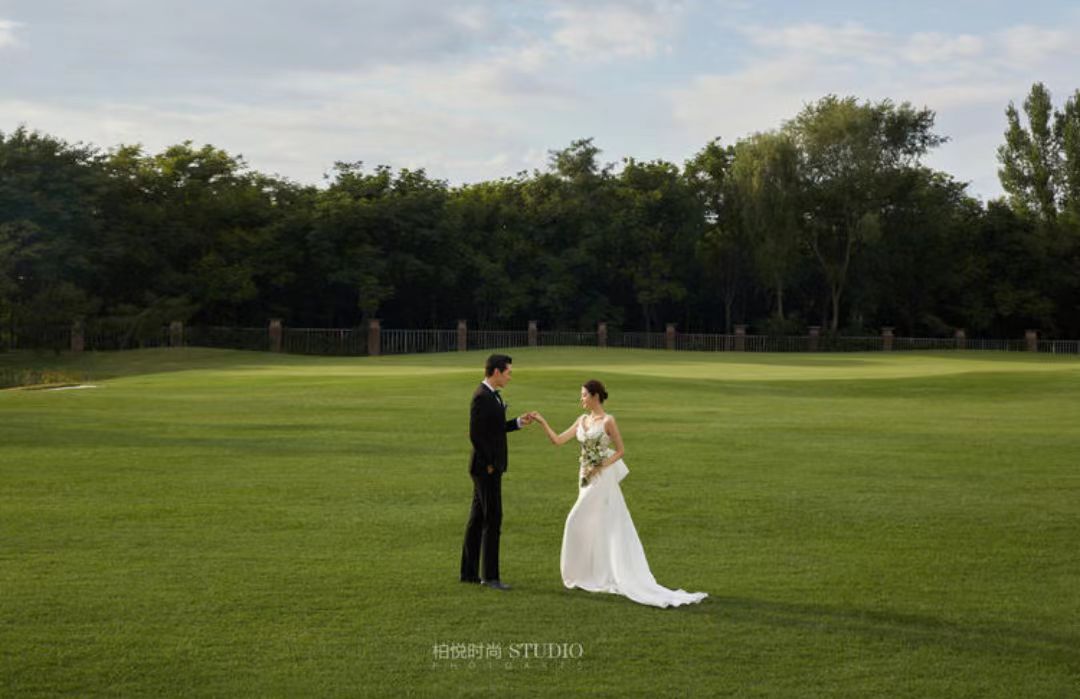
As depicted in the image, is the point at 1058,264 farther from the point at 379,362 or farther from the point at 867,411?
the point at 867,411

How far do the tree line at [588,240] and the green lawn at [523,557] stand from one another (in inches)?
1364

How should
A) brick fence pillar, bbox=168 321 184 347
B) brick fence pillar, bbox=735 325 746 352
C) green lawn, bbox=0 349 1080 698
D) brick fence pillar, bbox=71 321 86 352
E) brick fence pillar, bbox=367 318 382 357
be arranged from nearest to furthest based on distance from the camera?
green lawn, bbox=0 349 1080 698 < brick fence pillar, bbox=71 321 86 352 < brick fence pillar, bbox=168 321 184 347 < brick fence pillar, bbox=367 318 382 357 < brick fence pillar, bbox=735 325 746 352

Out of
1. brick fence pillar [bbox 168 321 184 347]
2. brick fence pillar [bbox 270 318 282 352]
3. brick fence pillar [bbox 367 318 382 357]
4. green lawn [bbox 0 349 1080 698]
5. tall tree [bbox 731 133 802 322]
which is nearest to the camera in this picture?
green lawn [bbox 0 349 1080 698]

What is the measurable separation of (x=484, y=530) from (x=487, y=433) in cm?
94

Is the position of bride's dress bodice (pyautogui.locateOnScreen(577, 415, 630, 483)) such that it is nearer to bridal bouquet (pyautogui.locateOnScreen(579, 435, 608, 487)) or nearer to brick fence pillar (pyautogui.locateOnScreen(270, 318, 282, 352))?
bridal bouquet (pyautogui.locateOnScreen(579, 435, 608, 487))

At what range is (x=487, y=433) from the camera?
10.7 metres

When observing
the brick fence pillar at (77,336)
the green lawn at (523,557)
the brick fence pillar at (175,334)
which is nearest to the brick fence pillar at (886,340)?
the brick fence pillar at (175,334)

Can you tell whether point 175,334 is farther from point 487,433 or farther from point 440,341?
point 487,433

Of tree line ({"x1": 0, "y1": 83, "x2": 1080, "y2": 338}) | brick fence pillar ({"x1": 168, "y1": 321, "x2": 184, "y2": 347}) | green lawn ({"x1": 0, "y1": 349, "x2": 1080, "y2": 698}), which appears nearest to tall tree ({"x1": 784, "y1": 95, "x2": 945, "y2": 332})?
tree line ({"x1": 0, "y1": 83, "x2": 1080, "y2": 338})

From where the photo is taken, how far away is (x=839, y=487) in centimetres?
1666

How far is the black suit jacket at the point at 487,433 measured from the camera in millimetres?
10711

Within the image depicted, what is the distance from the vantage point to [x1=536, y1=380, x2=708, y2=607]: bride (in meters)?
10.7

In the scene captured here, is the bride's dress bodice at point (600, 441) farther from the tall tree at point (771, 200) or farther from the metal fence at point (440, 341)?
the tall tree at point (771, 200)

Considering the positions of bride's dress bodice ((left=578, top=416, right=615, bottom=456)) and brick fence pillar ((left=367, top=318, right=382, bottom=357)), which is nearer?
bride's dress bodice ((left=578, top=416, right=615, bottom=456))
